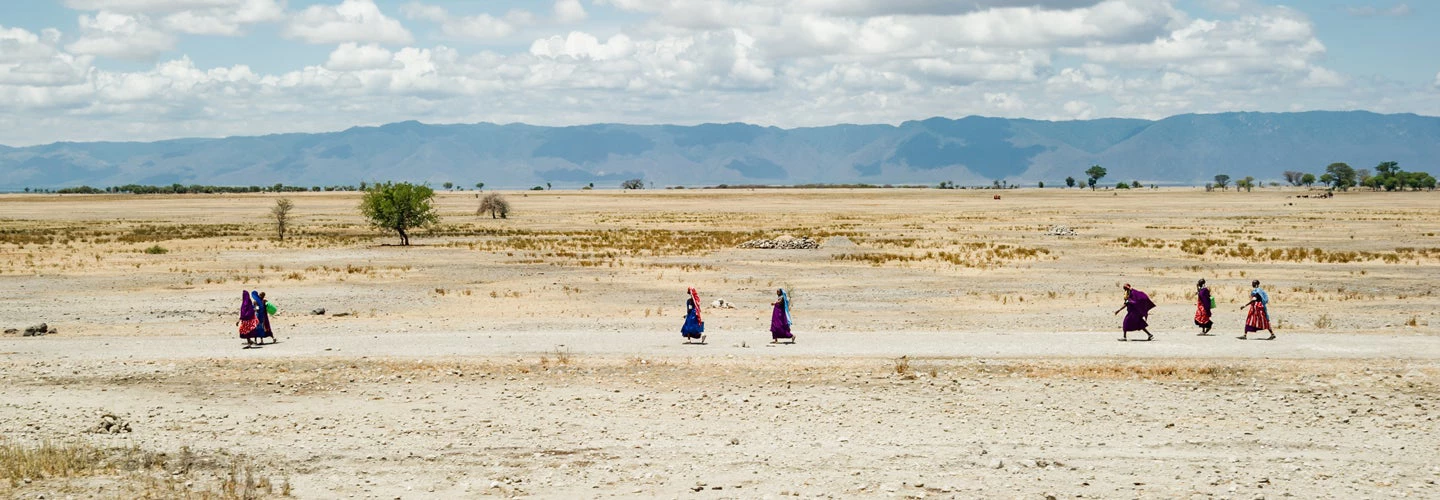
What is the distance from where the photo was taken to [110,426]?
16.8 m

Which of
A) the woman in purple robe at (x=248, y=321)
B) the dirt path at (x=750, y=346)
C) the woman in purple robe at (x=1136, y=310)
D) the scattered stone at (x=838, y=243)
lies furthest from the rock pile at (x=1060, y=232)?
the woman in purple robe at (x=248, y=321)

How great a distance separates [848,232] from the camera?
73.2 m

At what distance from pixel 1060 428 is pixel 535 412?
8143 mm

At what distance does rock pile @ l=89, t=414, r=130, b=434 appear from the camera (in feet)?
54.6

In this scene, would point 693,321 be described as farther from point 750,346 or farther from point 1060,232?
point 1060,232

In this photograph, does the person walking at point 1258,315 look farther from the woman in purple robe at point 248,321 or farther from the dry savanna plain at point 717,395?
the woman in purple robe at point 248,321

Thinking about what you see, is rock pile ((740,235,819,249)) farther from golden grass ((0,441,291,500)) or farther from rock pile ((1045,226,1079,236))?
golden grass ((0,441,291,500))

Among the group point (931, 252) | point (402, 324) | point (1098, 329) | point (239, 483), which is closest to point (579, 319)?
point (402, 324)

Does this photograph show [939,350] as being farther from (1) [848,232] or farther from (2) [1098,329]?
(1) [848,232]

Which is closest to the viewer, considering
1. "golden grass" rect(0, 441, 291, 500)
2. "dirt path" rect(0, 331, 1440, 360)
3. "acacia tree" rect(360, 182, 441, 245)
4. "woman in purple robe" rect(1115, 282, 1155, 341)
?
"golden grass" rect(0, 441, 291, 500)

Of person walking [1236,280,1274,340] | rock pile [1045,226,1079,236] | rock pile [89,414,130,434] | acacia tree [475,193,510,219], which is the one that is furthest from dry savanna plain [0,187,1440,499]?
acacia tree [475,193,510,219]

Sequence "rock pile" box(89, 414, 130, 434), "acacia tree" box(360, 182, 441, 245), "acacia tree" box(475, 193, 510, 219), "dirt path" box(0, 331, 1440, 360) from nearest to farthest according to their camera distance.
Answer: "rock pile" box(89, 414, 130, 434) < "dirt path" box(0, 331, 1440, 360) < "acacia tree" box(360, 182, 441, 245) < "acacia tree" box(475, 193, 510, 219)

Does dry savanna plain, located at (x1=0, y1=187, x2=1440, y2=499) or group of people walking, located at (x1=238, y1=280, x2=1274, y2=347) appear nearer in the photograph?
dry savanna plain, located at (x1=0, y1=187, x2=1440, y2=499)

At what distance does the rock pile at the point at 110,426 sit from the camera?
16.7 meters
